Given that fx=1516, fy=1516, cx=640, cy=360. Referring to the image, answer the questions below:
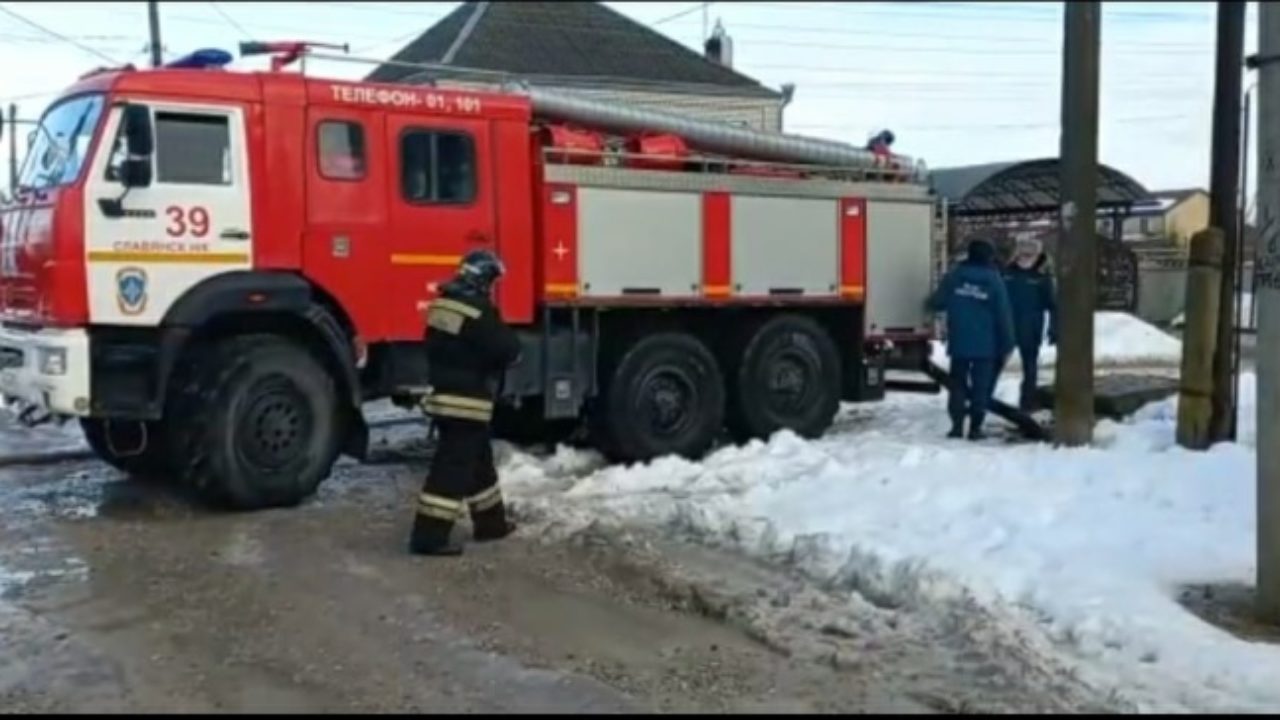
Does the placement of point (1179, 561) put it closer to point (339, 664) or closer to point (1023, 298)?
point (339, 664)

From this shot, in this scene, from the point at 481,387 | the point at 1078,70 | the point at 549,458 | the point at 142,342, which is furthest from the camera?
the point at 549,458

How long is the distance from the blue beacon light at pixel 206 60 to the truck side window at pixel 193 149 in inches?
25.3

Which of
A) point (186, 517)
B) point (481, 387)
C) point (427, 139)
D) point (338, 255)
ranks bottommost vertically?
point (186, 517)

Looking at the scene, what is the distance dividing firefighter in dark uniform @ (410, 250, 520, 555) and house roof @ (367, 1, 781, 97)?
24.7 m

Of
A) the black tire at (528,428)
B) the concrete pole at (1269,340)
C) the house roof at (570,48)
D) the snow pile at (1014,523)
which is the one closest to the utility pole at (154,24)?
the house roof at (570,48)

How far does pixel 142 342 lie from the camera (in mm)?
9945

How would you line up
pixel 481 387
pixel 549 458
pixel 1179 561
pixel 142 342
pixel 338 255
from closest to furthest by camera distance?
1. pixel 1179 561
2. pixel 481 387
3. pixel 142 342
4. pixel 338 255
5. pixel 549 458

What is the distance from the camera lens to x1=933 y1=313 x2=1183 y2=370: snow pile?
81.3 ft

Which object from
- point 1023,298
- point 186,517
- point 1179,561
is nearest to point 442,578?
point 186,517

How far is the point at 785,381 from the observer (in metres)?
13.5

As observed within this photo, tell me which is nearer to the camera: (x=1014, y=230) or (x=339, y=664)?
(x=339, y=664)

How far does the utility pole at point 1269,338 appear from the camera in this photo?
23.0 feet

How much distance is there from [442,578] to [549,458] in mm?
4547

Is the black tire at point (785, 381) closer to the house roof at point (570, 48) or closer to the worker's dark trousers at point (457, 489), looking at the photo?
the worker's dark trousers at point (457, 489)
